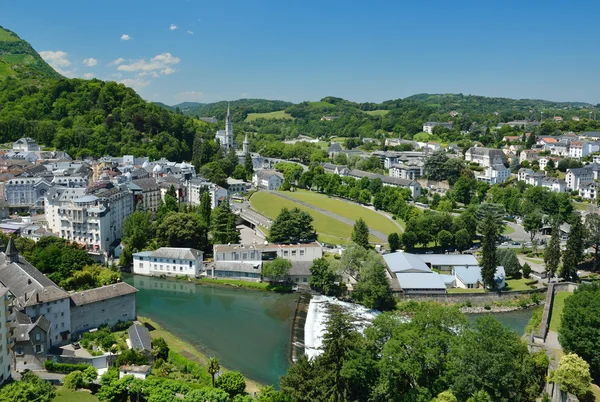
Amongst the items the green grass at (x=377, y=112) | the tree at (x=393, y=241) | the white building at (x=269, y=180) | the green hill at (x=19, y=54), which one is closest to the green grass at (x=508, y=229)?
the tree at (x=393, y=241)

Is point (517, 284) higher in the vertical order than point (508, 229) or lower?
lower

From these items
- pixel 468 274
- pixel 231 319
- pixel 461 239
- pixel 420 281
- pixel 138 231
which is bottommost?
pixel 231 319

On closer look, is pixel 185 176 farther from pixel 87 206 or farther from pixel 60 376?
pixel 60 376

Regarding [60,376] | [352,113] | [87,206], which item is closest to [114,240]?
[87,206]

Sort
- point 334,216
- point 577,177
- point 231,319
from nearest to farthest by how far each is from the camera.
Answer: point 231,319
point 334,216
point 577,177

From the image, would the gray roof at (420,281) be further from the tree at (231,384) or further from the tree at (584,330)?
the tree at (231,384)

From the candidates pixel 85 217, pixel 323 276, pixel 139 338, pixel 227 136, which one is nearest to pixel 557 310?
pixel 323 276

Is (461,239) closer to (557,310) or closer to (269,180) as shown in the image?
(557,310)
